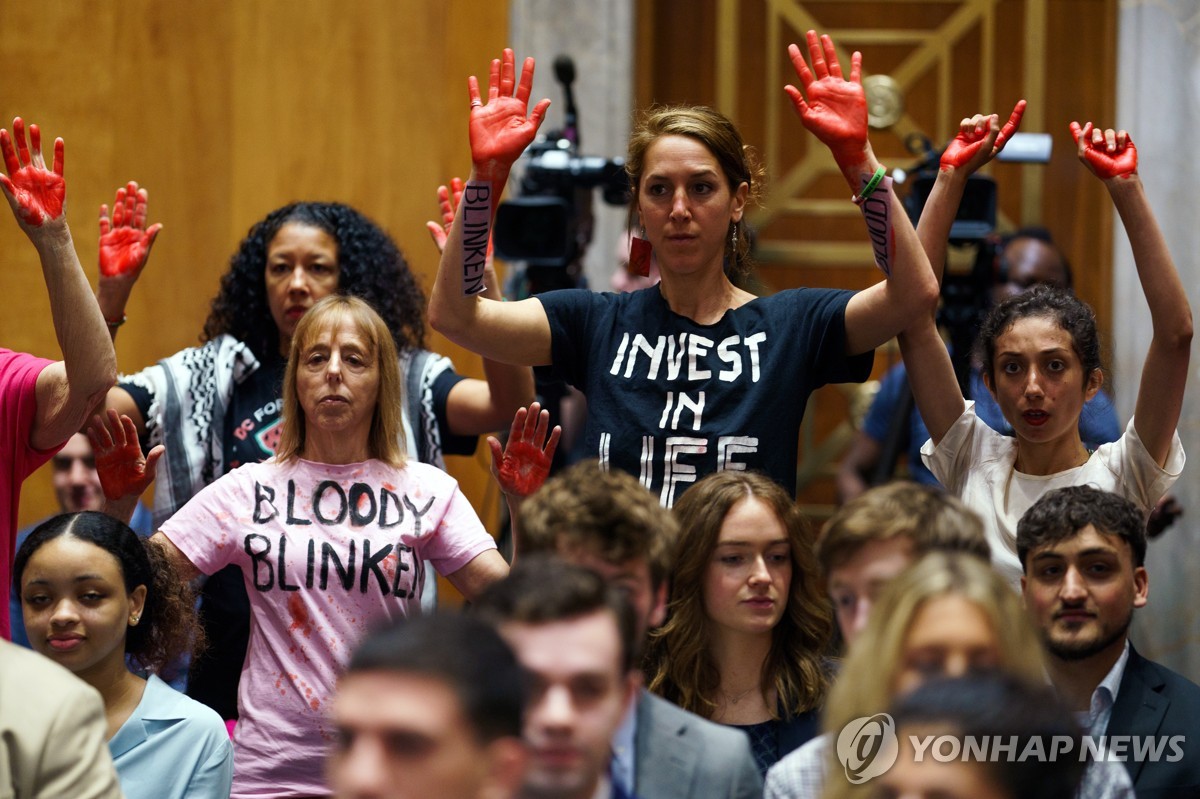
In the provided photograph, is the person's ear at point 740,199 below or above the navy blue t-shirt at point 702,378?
above

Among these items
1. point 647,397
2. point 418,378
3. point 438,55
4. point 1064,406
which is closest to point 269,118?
point 438,55

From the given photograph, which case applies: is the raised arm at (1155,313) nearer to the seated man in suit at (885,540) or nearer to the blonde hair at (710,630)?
the blonde hair at (710,630)

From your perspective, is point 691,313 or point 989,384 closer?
point 691,313

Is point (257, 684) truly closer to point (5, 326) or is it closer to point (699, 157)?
point (699, 157)

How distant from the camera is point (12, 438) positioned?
2.63 metres

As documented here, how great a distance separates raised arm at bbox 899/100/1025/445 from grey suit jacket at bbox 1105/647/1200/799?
1.79 ft

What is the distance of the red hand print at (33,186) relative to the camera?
8.54 feet

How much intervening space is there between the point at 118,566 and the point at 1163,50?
132 inches

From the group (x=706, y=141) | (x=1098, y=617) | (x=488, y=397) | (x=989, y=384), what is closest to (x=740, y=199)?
(x=706, y=141)

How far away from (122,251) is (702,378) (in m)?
1.40

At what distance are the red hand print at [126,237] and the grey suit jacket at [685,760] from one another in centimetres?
179

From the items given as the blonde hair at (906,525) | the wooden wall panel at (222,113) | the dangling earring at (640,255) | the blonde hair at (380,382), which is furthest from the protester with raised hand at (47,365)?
the wooden wall panel at (222,113)

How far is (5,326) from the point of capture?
475cm

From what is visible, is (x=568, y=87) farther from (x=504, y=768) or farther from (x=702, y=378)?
(x=504, y=768)
